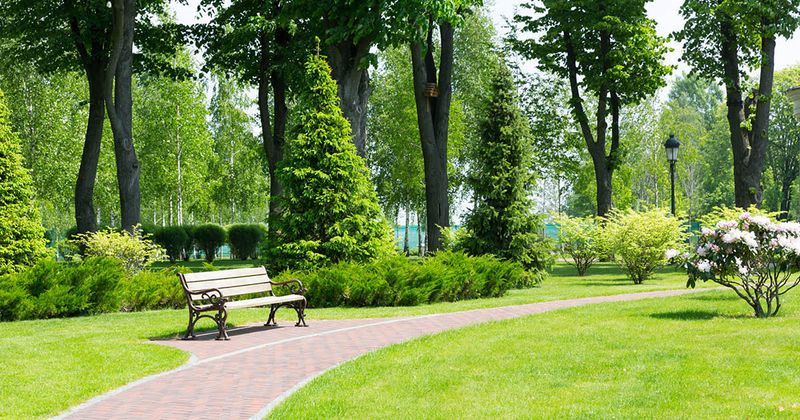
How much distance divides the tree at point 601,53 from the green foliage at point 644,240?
8627mm

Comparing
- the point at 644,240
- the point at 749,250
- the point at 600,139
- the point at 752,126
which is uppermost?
the point at 600,139

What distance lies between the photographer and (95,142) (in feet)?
83.6

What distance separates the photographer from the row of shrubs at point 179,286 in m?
14.1

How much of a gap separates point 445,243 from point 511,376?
13.7 m

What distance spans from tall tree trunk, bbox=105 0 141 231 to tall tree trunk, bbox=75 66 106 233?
4.87 m

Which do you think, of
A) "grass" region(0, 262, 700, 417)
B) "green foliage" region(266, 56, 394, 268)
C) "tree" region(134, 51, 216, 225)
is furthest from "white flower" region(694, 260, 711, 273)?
"tree" region(134, 51, 216, 225)

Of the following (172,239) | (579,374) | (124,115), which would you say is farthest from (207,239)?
(579,374)

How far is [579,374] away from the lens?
7648 mm

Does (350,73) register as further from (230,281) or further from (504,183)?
(230,281)

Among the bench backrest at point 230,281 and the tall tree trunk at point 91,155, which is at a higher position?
the tall tree trunk at point 91,155

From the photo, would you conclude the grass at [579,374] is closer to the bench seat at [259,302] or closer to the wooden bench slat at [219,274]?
the bench seat at [259,302]

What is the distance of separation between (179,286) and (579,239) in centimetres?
1339

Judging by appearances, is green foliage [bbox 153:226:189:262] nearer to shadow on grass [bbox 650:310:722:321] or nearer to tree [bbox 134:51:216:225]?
tree [bbox 134:51:216:225]

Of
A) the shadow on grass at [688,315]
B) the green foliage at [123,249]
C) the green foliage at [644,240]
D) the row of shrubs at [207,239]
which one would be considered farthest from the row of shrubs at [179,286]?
the row of shrubs at [207,239]
